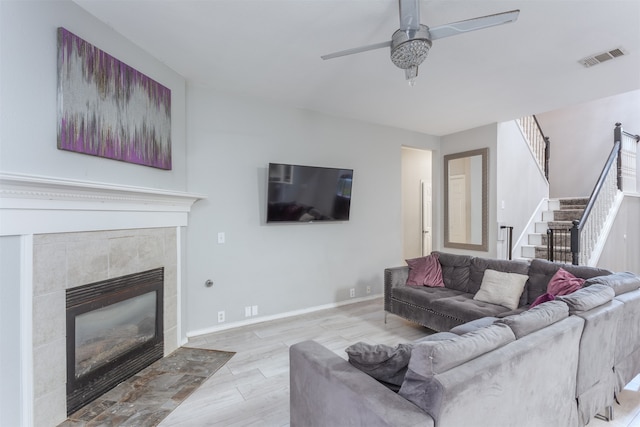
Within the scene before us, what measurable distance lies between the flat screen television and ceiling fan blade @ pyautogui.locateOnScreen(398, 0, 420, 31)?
2.07 metres

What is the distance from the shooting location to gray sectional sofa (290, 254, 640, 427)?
1127 mm

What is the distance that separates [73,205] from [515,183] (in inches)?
223

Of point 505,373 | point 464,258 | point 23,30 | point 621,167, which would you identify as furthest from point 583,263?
point 23,30

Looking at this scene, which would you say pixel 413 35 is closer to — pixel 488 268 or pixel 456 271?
pixel 488 268

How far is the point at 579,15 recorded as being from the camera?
2.12 metres

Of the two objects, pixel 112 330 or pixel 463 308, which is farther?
pixel 463 308

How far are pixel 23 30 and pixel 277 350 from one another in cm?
302

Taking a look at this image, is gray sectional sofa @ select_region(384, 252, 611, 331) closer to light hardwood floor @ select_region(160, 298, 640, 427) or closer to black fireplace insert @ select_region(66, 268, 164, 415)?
light hardwood floor @ select_region(160, 298, 640, 427)

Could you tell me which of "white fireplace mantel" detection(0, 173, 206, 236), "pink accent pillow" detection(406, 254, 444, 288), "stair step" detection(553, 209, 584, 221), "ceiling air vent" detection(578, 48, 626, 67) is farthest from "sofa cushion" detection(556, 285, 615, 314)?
"stair step" detection(553, 209, 584, 221)

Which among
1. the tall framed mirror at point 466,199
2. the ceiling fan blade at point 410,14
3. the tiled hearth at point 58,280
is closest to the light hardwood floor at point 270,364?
the tiled hearth at point 58,280

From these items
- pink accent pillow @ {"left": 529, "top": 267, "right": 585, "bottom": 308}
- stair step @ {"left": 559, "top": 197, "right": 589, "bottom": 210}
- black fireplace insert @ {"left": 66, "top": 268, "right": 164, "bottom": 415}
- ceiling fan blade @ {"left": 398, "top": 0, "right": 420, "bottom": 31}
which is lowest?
black fireplace insert @ {"left": 66, "top": 268, "right": 164, "bottom": 415}

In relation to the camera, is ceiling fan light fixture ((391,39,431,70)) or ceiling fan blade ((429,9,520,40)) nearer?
ceiling fan blade ((429,9,520,40))

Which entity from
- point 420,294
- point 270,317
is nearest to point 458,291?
point 420,294

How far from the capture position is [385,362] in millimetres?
1360
